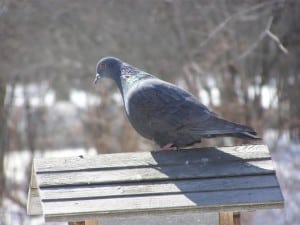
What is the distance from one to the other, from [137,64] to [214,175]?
18.4ft

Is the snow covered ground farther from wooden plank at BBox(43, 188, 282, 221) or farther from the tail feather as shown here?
wooden plank at BBox(43, 188, 282, 221)

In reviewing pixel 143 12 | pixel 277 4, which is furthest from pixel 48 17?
pixel 277 4

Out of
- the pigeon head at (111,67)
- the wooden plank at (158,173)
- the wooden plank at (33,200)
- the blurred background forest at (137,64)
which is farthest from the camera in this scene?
the blurred background forest at (137,64)

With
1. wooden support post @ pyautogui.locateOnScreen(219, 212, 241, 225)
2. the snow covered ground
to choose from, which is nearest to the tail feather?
wooden support post @ pyautogui.locateOnScreen(219, 212, 241, 225)

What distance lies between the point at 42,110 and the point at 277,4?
354 centimetres

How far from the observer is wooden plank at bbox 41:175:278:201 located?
309cm

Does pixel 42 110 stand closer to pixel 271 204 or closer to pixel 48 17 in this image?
pixel 48 17

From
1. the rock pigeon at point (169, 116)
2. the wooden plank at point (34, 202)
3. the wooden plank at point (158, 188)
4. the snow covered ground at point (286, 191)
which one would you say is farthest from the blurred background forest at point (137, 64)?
the wooden plank at point (158, 188)

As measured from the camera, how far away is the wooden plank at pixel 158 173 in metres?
3.18

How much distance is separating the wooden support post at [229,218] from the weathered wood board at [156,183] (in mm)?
136

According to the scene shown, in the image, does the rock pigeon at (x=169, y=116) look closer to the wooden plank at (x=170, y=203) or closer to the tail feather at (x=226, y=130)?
the tail feather at (x=226, y=130)

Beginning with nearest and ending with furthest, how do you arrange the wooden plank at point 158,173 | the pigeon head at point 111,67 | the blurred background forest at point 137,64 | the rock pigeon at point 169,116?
the wooden plank at point 158,173, the rock pigeon at point 169,116, the pigeon head at point 111,67, the blurred background forest at point 137,64

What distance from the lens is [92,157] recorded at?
3.36 m

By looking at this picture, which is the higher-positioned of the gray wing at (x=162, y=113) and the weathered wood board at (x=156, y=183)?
the gray wing at (x=162, y=113)
